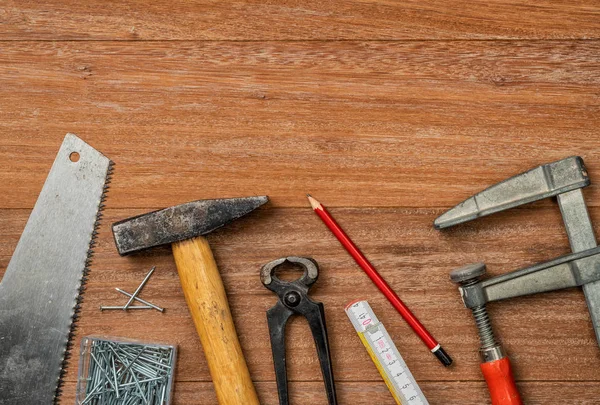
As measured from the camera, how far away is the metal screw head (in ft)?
5.91

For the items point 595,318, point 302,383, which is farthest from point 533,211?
point 302,383

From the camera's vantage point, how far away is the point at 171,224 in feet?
6.05

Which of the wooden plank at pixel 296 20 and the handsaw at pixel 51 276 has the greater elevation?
the wooden plank at pixel 296 20

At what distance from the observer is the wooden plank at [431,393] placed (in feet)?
6.22

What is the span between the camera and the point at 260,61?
1992 millimetres

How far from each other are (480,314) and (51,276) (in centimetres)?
122

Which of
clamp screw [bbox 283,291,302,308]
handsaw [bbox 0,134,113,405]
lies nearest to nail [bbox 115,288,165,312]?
handsaw [bbox 0,134,113,405]

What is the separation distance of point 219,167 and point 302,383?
0.67 m

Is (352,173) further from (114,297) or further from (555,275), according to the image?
(114,297)

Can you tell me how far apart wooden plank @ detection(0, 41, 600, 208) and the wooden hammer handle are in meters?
0.21

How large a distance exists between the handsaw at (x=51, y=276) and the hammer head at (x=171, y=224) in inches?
6.8

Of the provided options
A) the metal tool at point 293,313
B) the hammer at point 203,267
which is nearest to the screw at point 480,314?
the metal tool at point 293,313

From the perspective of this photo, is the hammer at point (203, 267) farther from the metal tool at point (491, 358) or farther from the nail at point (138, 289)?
the metal tool at point (491, 358)

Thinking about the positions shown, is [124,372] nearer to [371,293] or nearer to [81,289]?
[81,289]
